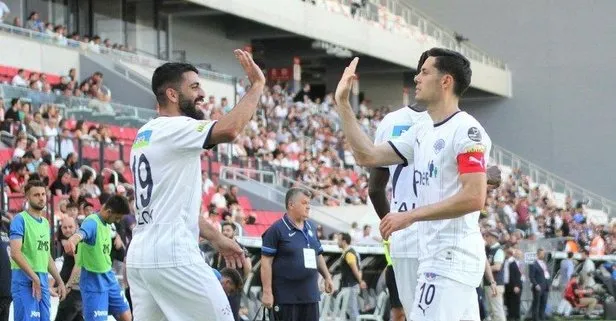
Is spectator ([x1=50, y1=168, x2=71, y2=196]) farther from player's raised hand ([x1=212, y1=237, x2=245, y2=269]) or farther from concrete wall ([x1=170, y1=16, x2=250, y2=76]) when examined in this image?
concrete wall ([x1=170, y1=16, x2=250, y2=76])

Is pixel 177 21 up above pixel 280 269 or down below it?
above

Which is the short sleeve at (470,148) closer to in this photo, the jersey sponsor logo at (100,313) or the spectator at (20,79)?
the jersey sponsor logo at (100,313)

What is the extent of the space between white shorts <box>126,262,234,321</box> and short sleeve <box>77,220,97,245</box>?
17.3 ft

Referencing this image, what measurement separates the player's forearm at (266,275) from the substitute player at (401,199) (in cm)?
337

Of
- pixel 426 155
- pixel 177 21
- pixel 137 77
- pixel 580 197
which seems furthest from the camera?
pixel 580 197

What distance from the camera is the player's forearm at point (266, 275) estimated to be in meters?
13.5

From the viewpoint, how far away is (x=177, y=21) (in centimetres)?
4169

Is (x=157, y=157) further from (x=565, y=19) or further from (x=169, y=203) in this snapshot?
(x=565, y=19)

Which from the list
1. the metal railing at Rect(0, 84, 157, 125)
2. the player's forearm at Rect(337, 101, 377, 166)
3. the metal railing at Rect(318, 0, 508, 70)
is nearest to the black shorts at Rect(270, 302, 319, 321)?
the player's forearm at Rect(337, 101, 377, 166)

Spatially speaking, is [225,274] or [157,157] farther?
[225,274]

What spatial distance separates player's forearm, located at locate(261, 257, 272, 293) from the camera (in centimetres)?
1348

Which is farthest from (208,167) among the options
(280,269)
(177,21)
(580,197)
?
(580,197)

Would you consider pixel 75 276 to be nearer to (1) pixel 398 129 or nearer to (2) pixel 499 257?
(1) pixel 398 129

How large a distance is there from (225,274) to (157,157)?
529 centimetres
